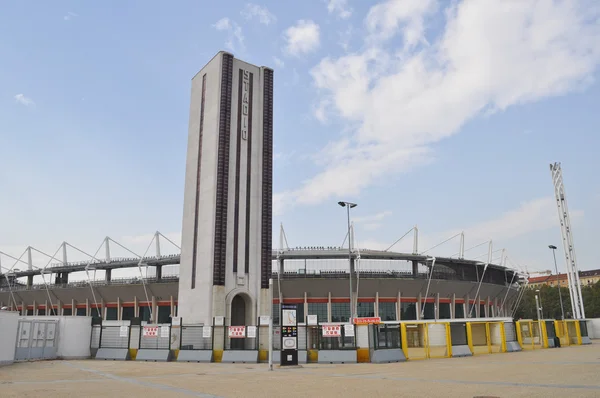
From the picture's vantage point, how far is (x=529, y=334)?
43.4 m

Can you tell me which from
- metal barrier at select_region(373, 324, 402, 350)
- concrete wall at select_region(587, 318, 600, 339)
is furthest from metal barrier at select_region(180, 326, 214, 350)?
concrete wall at select_region(587, 318, 600, 339)

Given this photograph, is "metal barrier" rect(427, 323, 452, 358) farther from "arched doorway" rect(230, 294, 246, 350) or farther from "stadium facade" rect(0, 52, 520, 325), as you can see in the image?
"arched doorway" rect(230, 294, 246, 350)

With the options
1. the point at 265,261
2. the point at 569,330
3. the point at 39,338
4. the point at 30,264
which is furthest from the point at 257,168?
the point at 30,264

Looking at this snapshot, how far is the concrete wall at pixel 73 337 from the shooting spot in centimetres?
3916

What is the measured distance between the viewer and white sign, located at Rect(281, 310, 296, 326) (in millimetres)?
30141

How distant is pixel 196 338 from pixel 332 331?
12.3 m

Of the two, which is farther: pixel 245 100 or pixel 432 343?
pixel 245 100

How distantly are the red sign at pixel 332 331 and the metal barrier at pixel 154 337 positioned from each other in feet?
41.3

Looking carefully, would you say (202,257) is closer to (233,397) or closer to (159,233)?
(233,397)

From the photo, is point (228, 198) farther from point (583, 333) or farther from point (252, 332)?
point (583, 333)

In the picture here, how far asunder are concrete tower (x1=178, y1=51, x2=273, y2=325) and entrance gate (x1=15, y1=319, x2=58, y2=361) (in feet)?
50.5

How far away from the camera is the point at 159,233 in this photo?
9844 centimetres

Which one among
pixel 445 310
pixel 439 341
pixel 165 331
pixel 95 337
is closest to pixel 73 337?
pixel 95 337

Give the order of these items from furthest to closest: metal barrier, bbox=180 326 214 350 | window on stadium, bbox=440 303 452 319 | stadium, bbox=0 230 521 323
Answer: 1. window on stadium, bbox=440 303 452 319
2. stadium, bbox=0 230 521 323
3. metal barrier, bbox=180 326 214 350
